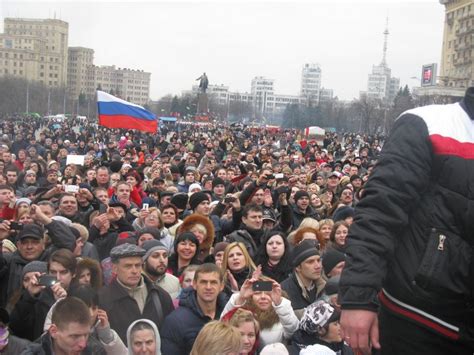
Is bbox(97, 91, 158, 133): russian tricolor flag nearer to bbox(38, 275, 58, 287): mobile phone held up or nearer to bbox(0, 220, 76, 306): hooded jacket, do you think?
bbox(0, 220, 76, 306): hooded jacket

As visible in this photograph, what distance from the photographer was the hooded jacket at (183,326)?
16.5 feet

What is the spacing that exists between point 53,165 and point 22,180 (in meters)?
0.67

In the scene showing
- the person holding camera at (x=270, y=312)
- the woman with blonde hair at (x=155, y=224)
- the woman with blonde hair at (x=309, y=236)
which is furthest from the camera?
the woman with blonde hair at (x=155, y=224)

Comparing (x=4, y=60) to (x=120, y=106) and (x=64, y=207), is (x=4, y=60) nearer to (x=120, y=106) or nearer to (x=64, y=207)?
(x=120, y=106)

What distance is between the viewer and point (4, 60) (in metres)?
142

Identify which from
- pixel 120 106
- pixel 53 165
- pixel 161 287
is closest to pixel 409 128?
pixel 161 287

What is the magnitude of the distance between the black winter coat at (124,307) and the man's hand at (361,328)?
3.05m

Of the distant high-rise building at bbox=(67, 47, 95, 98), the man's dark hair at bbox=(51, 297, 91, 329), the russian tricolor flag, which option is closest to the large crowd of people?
the man's dark hair at bbox=(51, 297, 91, 329)

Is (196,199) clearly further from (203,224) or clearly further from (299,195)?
(299,195)

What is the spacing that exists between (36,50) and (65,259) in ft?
504

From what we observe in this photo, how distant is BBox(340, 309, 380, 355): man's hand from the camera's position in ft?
7.82

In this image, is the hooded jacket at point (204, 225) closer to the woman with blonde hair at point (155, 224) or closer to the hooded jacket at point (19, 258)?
the woman with blonde hair at point (155, 224)

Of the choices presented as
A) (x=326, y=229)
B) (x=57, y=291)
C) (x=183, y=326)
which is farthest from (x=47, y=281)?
(x=326, y=229)

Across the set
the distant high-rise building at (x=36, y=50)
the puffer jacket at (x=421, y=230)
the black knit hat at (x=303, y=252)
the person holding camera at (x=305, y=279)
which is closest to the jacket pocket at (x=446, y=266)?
the puffer jacket at (x=421, y=230)
